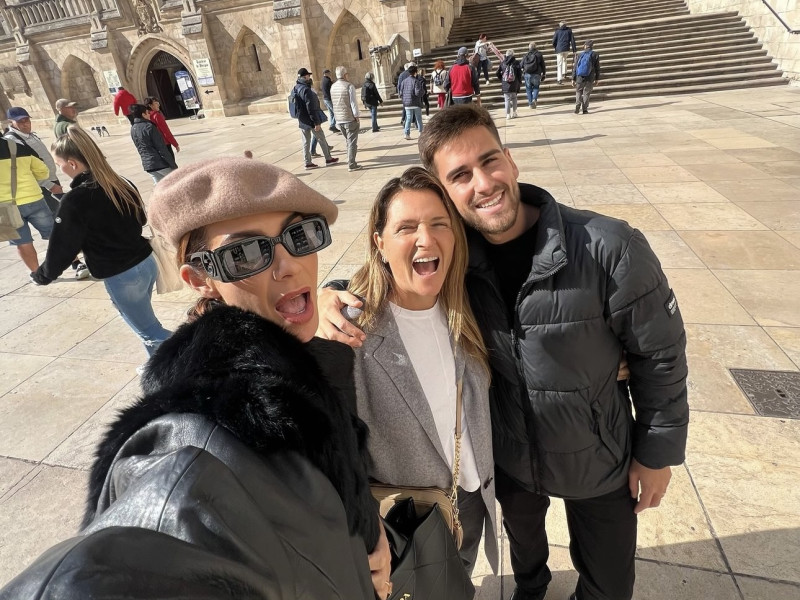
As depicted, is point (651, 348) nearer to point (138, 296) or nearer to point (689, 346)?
point (689, 346)

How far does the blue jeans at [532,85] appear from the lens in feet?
43.7

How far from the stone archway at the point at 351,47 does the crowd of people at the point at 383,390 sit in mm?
21668

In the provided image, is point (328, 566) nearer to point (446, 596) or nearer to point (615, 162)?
point (446, 596)

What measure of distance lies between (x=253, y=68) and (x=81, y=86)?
12.8 meters

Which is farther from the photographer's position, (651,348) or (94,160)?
(94,160)

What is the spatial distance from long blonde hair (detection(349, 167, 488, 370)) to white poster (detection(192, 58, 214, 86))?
991 inches

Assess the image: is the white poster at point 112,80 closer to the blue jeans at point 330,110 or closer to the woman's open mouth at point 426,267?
the blue jeans at point 330,110

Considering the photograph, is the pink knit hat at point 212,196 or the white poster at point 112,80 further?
the white poster at point 112,80

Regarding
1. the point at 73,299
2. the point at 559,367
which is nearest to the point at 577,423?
the point at 559,367

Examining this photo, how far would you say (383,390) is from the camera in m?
1.55

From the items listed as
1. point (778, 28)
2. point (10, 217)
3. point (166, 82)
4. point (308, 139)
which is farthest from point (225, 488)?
point (166, 82)

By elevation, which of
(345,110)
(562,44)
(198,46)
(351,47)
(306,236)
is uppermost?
(198,46)

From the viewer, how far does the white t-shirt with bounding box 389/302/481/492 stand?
1.57 m

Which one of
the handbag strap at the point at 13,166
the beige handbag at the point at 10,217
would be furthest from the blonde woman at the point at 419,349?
the handbag strap at the point at 13,166
